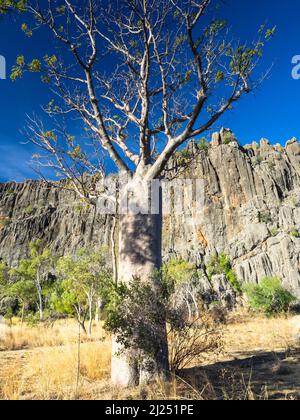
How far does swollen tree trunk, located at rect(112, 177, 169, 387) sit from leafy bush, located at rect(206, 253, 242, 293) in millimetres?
37853

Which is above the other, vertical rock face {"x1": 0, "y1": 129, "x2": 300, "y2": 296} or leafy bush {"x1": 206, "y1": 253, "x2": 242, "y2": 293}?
vertical rock face {"x1": 0, "y1": 129, "x2": 300, "y2": 296}

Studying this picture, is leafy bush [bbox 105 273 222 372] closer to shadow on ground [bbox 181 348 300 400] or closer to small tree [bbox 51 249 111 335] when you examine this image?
small tree [bbox 51 249 111 335]

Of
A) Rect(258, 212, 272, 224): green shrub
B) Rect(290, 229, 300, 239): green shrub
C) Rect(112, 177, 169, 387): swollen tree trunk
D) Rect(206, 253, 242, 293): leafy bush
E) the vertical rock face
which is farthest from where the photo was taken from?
Rect(258, 212, 272, 224): green shrub

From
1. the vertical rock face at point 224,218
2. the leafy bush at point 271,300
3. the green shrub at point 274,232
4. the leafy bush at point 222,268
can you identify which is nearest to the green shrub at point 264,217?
the vertical rock face at point 224,218

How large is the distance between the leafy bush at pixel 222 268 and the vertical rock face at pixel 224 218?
1.11 m

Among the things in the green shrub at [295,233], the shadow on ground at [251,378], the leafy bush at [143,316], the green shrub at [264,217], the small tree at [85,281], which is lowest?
the shadow on ground at [251,378]

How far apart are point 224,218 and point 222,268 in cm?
1136

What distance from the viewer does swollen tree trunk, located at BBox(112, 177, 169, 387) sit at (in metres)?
3.84

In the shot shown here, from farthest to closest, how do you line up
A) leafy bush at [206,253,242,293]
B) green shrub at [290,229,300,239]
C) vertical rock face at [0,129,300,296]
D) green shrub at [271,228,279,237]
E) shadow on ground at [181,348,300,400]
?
1. green shrub at [271,228,279,237]
2. vertical rock face at [0,129,300,296]
3. green shrub at [290,229,300,239]
4. leafy bush at [206,253,242,293]
5. shadow on ground at [181,348,300,400]

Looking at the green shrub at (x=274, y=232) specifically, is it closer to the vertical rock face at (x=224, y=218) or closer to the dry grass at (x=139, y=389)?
the vertical rock face at (x=224, y=218)

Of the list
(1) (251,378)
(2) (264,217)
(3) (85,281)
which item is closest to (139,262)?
(1) (251,378)

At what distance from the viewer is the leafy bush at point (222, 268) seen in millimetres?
41541

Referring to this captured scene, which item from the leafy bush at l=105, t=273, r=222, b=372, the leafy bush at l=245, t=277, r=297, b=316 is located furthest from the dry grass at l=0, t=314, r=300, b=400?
the leafy bush at l=245, t=277, r=297, b=316
